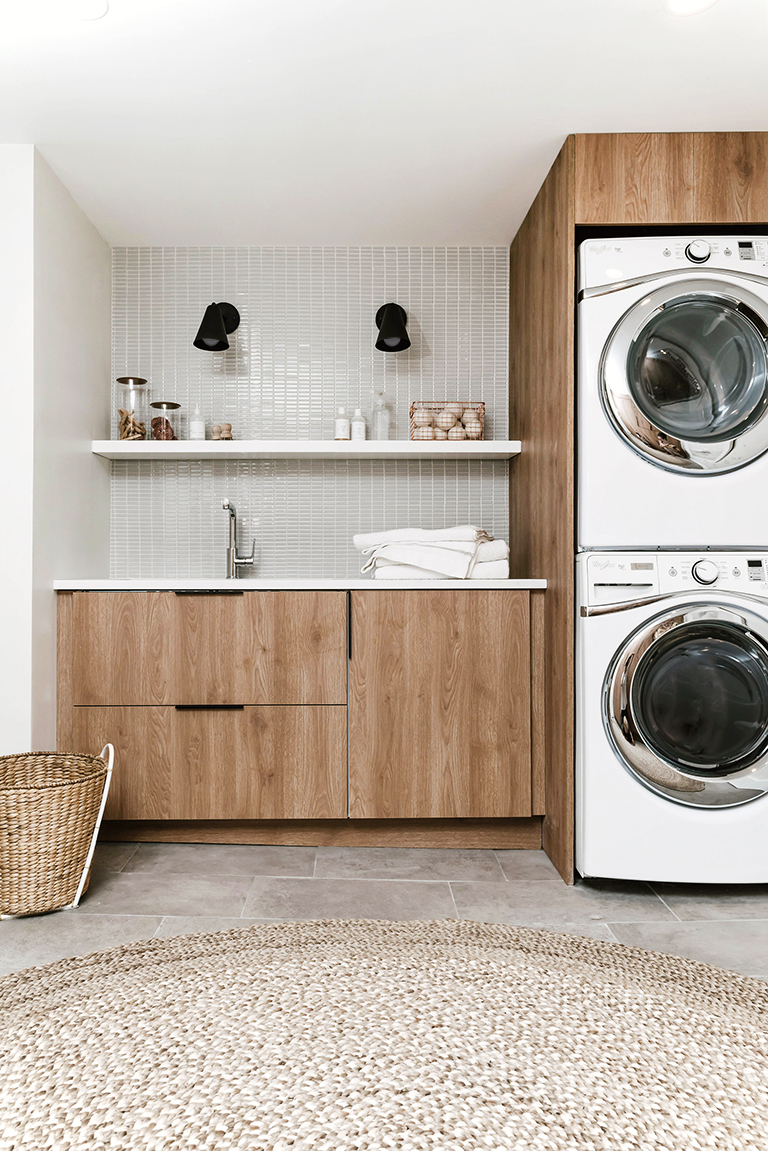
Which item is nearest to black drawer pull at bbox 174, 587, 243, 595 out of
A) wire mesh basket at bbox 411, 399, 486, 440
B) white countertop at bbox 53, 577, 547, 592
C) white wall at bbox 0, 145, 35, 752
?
white countertop at bbox 53, 577, 547, 592

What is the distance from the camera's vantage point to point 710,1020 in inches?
22.9

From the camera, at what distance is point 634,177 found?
2.22m

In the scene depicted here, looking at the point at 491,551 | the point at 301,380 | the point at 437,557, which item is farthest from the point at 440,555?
the point at 301,380

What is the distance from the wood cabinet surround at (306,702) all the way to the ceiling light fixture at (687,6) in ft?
5.26

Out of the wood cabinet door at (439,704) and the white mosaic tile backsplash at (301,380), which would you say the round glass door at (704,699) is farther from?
the white mosaic tile backsplash at (301,380)

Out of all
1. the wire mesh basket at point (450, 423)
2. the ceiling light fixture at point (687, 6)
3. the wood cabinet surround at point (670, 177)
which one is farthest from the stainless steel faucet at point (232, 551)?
the ceiling light fixture at point (687, 6)

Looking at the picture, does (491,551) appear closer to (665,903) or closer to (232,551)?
(232,551)

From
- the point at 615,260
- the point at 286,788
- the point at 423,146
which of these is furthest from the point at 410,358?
the point at 286,788

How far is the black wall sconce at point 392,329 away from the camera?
2887mm

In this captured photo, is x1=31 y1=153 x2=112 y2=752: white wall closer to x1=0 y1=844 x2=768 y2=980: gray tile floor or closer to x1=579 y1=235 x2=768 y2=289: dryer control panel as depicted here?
x1=0 y1=844 x2=768 y2=980: gray tile floor

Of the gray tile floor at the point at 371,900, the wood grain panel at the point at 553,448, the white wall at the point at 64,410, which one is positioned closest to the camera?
the gray tile floor at the point at 371,900

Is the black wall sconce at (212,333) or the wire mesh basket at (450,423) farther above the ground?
the black wall sconce at (212,333)

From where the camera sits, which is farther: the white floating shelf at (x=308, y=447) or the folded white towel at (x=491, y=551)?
the white floating shelf at (x=308, y=447)

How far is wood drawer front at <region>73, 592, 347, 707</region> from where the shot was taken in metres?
2.51
